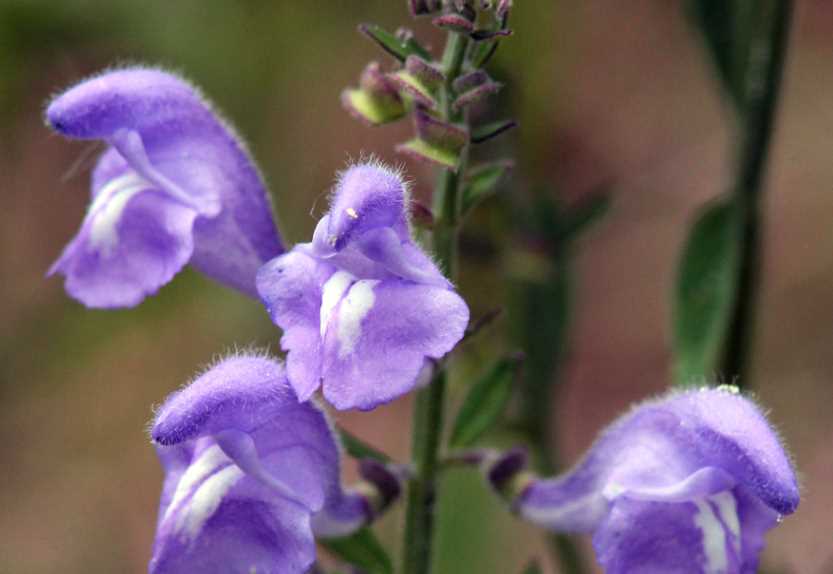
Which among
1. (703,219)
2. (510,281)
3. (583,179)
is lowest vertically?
(583,179)

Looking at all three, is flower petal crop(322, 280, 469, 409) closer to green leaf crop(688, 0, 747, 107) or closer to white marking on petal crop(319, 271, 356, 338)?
white marking on petal crop(319, 271, 356, 338)

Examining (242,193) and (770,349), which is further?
(770,349)

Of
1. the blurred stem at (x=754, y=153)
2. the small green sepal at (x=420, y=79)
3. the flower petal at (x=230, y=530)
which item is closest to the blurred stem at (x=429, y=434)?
the small green sepal at (x=420, y=79)

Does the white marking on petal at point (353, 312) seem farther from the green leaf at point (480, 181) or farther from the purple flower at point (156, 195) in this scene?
the purple flower at point (156, 195)

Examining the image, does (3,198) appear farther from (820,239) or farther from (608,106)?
(820,239)

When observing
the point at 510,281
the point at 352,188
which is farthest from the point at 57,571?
the point at 352,188

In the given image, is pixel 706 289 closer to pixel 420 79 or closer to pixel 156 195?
pixel 420 79
